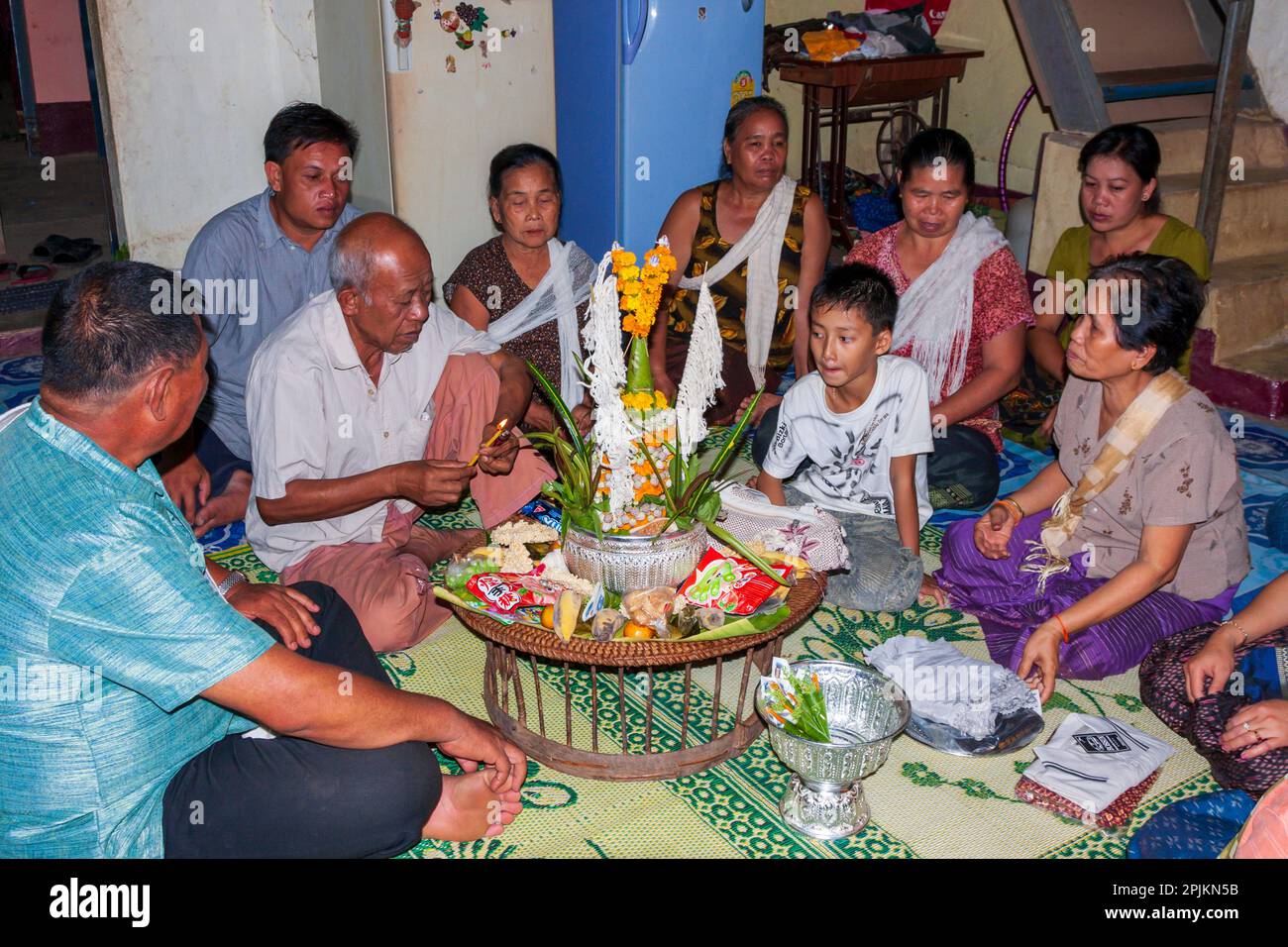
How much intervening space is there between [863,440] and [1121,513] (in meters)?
0.80

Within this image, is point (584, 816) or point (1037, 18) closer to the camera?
point (584, 816)

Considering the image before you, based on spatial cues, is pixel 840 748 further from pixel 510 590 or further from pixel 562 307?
pixel 562 307

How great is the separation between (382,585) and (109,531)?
147 centimetres

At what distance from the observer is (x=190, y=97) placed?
5.76 meters

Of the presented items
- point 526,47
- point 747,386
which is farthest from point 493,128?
point 747,386

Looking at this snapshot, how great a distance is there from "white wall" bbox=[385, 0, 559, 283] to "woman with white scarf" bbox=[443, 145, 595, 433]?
119 cm

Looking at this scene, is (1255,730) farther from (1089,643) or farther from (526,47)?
(526,47)

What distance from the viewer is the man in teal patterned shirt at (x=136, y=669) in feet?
6.26

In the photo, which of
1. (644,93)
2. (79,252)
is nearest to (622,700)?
(644,93)

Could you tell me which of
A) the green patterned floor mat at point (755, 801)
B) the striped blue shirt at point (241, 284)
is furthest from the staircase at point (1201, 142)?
the striped blue shirt at point (241, 284)

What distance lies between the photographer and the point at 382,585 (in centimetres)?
337

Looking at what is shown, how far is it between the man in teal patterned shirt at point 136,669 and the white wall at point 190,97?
13.3ft

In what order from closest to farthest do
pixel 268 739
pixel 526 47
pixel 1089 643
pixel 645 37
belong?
1. pixel 268 739
2. pixel 1089 643
3. pixel 645 37
4. pixel 526 47

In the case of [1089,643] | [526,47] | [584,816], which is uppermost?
[526,47]
